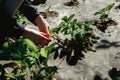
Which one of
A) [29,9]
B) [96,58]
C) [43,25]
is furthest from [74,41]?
[29,9]

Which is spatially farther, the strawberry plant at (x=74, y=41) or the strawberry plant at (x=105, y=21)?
the strawberry plant at (x=105, y=21)

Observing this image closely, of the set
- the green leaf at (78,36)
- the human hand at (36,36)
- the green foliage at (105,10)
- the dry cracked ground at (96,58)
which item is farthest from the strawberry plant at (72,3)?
the human hand at (36,36)

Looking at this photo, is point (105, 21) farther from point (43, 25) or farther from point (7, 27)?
point (7, 27)

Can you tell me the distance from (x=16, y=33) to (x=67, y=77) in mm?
611

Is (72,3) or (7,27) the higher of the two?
(7,27)

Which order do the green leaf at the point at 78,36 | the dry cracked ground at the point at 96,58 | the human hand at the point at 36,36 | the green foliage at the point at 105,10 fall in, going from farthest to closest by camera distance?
the green foliage at the point at 105,10, the green leaf at the point at 78,36, the dry cracked ground at the point at 96,58, the human hand at the point at 36,36

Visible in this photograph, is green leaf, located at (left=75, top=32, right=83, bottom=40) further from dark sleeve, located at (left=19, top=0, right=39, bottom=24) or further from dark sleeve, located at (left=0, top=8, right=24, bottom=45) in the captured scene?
dark sleeve, located at (left=0, top=8, right=24, bottom=45)

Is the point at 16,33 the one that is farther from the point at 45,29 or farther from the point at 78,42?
the point at 78,42

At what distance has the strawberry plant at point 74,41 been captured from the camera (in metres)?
2.51

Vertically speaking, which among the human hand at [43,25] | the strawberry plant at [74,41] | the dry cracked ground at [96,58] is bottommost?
the dry cracked ground at [96,58]

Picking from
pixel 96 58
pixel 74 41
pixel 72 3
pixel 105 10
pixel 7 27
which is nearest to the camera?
pixel 7 27

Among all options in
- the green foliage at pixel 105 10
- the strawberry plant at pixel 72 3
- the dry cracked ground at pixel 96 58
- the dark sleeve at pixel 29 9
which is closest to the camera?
the dry cracked ground at pixel 96 58

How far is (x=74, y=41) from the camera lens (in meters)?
2.61

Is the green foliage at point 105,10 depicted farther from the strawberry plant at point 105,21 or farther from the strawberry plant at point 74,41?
the strawberry plant at point 74,41
